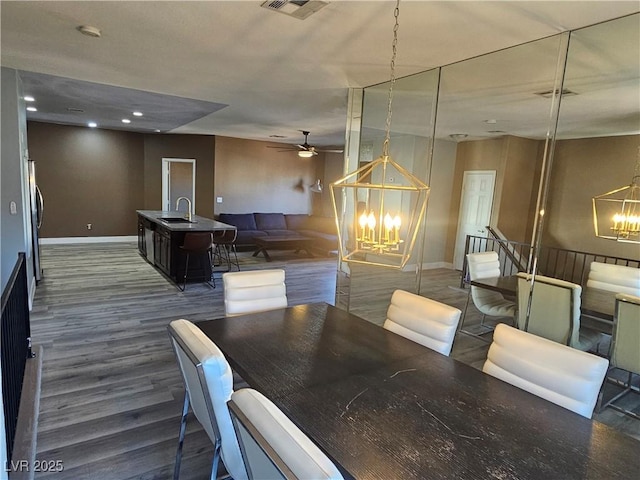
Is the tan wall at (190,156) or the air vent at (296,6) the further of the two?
the tan wall at (190,156)

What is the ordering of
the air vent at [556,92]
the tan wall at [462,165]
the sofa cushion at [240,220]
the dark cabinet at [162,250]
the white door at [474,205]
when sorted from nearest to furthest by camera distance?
1. the air vent at [556,92]
2. the white door at [474,205]
3. the tan wall at [462,165]
4. the dark cabinet at [162,250]
5. the sofa cushion at [240,220]

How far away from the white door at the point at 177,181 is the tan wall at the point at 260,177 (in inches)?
27.3

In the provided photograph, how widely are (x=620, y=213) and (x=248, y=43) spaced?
325 cm

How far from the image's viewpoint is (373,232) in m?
1.74

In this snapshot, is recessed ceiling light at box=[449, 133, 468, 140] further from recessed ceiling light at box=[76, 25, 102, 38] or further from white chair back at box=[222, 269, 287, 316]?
recessed ceiling light at box=[76, 25, 102, 38]

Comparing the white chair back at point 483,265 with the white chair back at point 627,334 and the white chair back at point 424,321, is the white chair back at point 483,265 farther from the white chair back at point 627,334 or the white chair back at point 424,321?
the white chair back at point 424,321

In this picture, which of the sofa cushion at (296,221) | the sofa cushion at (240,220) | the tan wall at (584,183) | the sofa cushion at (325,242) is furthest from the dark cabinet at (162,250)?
the tan wall at (584,183)

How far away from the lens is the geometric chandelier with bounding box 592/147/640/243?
2.96 meters

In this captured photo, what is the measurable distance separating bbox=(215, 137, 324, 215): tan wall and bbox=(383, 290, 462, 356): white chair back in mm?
7417

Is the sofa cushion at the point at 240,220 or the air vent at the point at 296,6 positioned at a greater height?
the air vent at the point at 296,6

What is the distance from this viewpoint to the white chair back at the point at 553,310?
2906 mm

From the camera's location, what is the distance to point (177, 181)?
9.48 m

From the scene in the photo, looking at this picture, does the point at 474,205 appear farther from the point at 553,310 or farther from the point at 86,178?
the point at 86,178

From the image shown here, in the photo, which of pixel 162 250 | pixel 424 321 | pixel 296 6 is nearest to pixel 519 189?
pixel 424 321
